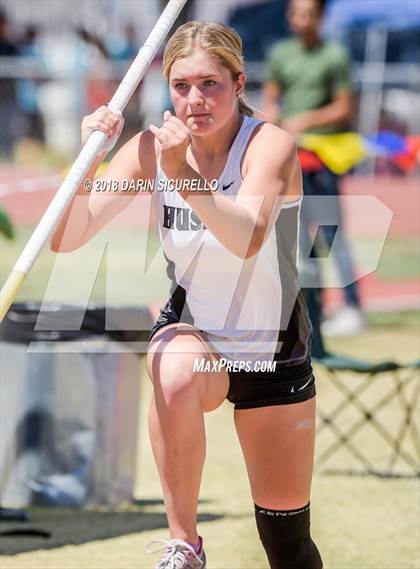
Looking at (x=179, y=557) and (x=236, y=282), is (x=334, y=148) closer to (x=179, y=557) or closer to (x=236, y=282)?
(x=236, y=282)

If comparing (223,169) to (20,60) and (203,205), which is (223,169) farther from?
(20,60)

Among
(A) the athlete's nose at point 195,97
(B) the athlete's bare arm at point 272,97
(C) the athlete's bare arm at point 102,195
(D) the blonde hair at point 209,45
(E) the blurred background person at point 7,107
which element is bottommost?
(C) the athlete's bare arm at point 102,195

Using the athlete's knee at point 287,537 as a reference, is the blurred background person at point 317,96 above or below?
above

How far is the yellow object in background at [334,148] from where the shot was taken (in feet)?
29.6

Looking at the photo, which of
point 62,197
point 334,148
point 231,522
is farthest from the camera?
point 334,148

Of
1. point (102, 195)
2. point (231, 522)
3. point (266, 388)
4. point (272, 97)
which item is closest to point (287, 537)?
point (266, 388)

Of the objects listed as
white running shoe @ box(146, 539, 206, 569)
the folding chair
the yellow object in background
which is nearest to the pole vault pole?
white running shoe @ box(146, 539, 206, 569)

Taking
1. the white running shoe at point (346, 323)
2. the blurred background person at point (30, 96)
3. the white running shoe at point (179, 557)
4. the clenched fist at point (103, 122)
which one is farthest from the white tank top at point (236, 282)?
the blurred background person at point (30, 96)

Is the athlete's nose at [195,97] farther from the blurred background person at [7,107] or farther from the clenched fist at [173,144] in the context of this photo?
the blurred background person at [7,107]

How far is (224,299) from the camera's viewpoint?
369cm

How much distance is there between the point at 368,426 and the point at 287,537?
3321 mm

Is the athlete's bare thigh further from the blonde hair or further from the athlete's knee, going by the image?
the blonde hair

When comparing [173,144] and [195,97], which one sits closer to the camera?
[173,144]

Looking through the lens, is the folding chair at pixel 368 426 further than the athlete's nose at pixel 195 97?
Yes
